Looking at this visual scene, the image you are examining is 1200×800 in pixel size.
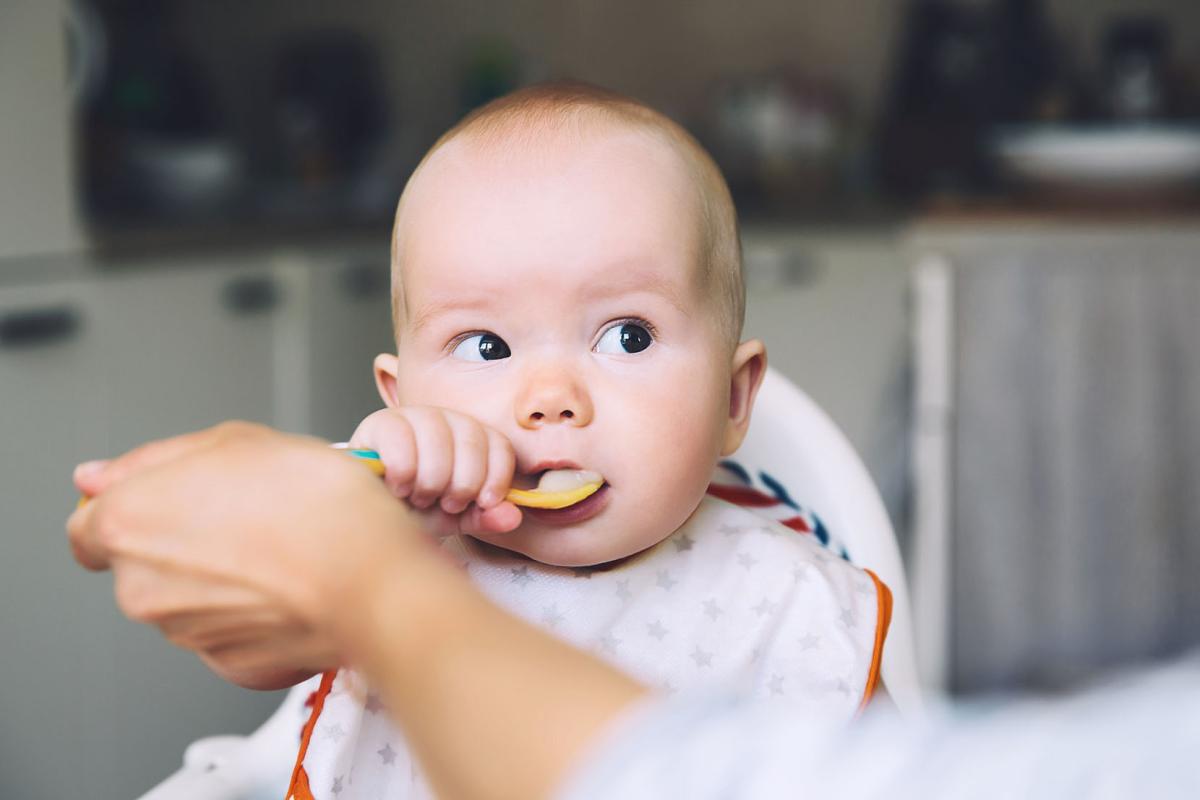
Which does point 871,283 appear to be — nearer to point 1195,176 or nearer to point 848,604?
point 1195,176

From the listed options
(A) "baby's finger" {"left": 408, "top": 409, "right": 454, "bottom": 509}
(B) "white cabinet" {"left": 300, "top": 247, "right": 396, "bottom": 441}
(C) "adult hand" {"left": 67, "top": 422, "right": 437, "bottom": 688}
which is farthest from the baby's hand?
(B) "white cabinet" {"left": 300, "top": 247, "right": 396, "bottom": 441}

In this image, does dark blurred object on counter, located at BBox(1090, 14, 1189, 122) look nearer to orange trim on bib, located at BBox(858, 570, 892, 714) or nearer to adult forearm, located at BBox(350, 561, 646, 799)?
orange trim on bib, located at BBox(858, 570, 892, 714)

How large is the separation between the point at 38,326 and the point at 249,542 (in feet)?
3.82

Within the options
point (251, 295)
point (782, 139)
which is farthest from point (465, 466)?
point (782, 139)

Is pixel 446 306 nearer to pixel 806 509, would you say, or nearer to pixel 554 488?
pixel 554 488

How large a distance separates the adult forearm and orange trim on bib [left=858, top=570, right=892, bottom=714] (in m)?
0.45

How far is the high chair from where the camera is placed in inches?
31.6

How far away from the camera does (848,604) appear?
0.76 m

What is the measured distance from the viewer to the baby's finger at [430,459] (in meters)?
0.51

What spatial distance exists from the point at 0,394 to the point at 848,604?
993mm

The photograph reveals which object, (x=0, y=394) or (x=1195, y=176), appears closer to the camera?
(x=0, y=394)

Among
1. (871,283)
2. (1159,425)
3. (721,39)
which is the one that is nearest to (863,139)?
(721,39)

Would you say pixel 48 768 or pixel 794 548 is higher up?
pixel 794 548

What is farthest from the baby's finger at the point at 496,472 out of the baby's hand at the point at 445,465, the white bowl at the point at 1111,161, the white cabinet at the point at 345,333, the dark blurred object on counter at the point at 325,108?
the white bowl at the point at 1111,161
